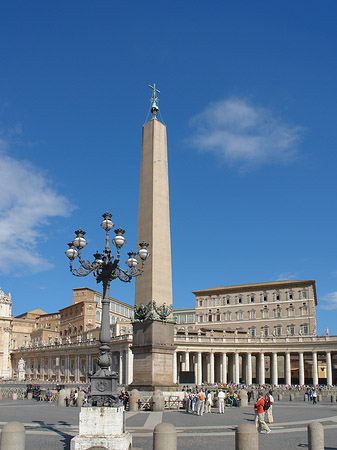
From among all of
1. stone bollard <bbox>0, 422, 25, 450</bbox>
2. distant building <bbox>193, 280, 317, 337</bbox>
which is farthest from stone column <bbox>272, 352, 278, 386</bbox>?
stone bollard <bbox>0, 422, 25, 450</bbox>

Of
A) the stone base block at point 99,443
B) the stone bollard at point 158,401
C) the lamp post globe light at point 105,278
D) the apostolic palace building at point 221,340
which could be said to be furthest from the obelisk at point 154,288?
the apostolic palace building at point 221,340

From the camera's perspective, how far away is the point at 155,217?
77.1ft

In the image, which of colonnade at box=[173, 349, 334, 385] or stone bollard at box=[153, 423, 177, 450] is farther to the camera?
colonnade at box=[173, 349, 334, 385]

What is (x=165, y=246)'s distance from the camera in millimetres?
23641

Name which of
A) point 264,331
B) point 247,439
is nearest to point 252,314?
point 264,331

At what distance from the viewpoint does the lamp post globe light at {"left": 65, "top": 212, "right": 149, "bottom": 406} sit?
11258mm

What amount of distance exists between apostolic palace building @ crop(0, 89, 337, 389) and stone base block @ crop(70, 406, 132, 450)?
191 cm

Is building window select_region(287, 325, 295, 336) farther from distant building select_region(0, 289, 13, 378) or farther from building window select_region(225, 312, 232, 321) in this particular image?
distant building select_region(0, 289, 13, 378)

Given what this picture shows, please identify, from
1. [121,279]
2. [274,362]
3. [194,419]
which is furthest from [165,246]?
[274,362]

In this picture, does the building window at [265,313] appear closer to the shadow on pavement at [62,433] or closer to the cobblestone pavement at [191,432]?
the cobblestone pavement at [191,432]

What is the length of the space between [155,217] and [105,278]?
1062 cm

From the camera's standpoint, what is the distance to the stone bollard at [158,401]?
21750 mm

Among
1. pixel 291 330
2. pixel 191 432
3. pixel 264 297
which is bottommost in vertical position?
pixel 191 432

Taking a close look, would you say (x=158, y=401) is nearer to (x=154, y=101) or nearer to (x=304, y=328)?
(x=154, y=101)
